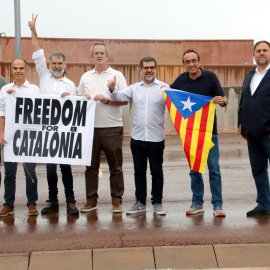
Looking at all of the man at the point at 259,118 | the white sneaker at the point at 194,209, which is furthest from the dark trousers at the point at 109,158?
the man at the point at 259,118

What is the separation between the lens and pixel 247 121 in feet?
21.8

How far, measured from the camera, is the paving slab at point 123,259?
199 inches

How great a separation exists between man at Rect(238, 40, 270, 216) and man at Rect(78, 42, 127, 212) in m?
1.59

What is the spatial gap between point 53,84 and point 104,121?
0.81m

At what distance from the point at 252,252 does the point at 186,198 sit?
2.68 meters

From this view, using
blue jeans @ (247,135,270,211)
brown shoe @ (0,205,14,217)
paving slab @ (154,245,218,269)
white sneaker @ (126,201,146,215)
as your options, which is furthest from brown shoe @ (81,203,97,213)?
blue jeans @ (247,135,270,211)

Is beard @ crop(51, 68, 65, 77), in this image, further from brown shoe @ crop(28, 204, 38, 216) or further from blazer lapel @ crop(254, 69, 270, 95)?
blazer lapel @ crop(254, 69, 270, 95)

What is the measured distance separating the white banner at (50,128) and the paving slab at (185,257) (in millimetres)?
2064

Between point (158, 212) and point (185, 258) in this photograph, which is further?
point (158, 212)

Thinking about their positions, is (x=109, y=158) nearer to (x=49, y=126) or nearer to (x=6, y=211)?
(x=49, y=126)

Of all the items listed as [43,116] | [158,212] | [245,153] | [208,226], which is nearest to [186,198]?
[158,212]

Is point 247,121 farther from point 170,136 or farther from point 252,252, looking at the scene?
point 170,136

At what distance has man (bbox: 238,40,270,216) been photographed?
6.47 metres

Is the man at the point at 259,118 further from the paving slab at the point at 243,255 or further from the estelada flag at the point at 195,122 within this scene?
the paving slab at the point at 243,255
